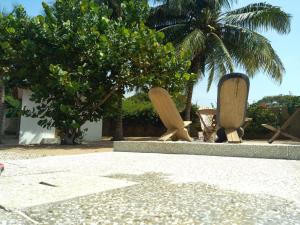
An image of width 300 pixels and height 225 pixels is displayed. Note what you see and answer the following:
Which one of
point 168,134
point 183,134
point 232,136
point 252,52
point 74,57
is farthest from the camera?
point 252,52

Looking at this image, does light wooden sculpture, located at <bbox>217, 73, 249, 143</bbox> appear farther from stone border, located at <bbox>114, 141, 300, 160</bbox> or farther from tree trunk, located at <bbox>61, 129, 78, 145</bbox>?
tree trunk, located at <bbox>61, 129, 78, 145</bbox>

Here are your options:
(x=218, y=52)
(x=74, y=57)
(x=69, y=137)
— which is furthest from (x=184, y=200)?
(x=218, y=52)

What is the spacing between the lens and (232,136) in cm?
1043

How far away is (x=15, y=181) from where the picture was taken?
5363mm

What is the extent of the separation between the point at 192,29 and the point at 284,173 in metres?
14.8

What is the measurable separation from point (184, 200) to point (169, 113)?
24.9 feet

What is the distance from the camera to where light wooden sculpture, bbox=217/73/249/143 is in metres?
10.6

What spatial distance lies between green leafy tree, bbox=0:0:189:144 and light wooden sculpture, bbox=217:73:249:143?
173 inches

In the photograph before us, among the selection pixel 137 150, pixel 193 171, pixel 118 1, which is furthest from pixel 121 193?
pixel 118 1

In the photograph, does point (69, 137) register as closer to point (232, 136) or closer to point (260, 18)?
point (232, 136)

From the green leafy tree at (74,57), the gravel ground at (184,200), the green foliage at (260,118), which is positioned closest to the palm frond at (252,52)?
the green foliage at (260,118)

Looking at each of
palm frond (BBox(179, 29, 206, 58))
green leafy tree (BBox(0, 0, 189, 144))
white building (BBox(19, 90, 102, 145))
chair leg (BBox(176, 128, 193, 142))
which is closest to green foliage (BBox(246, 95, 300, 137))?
palm frond (BBox(179, 29, 206, 58))

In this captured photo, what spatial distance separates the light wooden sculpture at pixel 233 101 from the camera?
10.6m

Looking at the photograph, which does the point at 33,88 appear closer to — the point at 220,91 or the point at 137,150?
the point at 137,150
